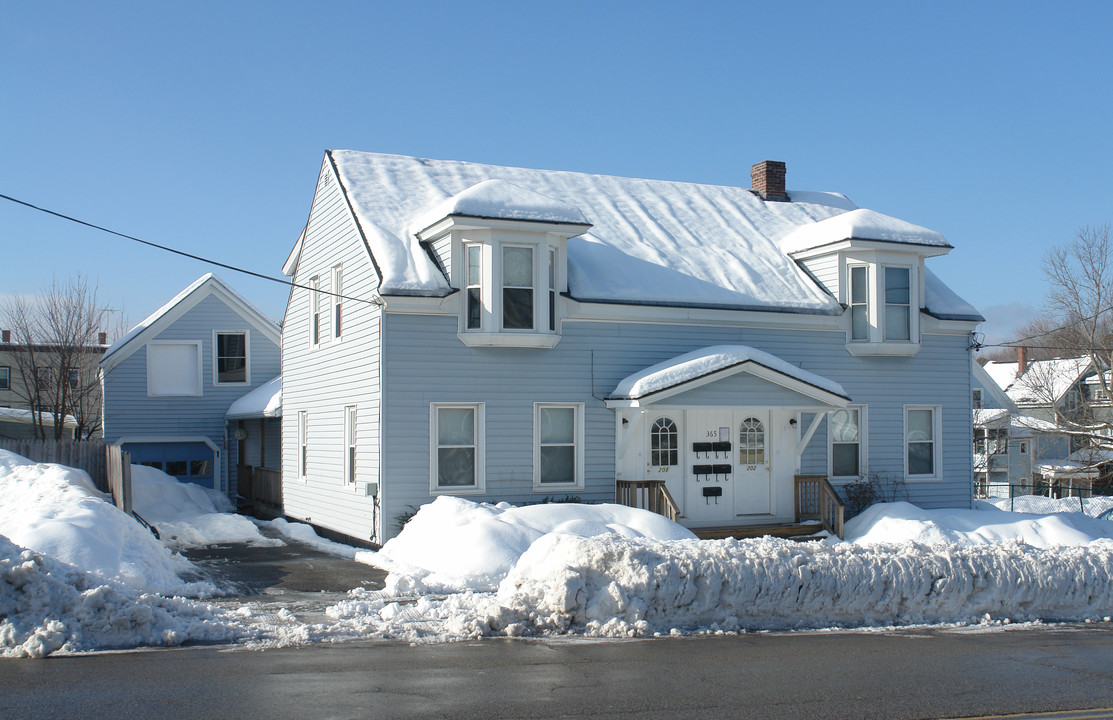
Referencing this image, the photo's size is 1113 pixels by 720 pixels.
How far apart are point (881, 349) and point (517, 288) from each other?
7588mm

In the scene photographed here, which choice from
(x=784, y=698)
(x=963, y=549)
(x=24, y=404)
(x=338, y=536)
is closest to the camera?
(x=784, y=698)

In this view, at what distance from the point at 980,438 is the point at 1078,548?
1360 inches

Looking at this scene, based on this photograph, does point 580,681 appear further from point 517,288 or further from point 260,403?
point 260,403

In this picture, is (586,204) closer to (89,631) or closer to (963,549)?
(963,549)

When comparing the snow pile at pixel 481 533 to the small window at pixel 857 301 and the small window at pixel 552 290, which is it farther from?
the small window at pixel 857 301

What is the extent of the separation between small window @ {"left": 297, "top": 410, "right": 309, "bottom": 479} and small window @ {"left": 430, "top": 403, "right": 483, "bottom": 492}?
524 centimetres

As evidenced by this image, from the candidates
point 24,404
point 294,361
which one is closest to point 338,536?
point 294,361

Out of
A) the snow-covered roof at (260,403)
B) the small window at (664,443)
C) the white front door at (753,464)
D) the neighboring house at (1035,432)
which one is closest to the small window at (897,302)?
the white front door at (753,464)

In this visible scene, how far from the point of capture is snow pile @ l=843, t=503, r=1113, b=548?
17.1 meters

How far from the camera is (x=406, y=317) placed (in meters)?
16.6

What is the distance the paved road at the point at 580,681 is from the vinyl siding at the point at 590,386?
7.43m

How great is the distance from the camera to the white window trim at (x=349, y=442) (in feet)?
59.9

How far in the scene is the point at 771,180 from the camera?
2395cm

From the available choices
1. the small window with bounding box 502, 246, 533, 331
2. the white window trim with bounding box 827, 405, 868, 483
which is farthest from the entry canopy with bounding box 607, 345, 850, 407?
the small window with bounding box 502, 246, 533, 331
